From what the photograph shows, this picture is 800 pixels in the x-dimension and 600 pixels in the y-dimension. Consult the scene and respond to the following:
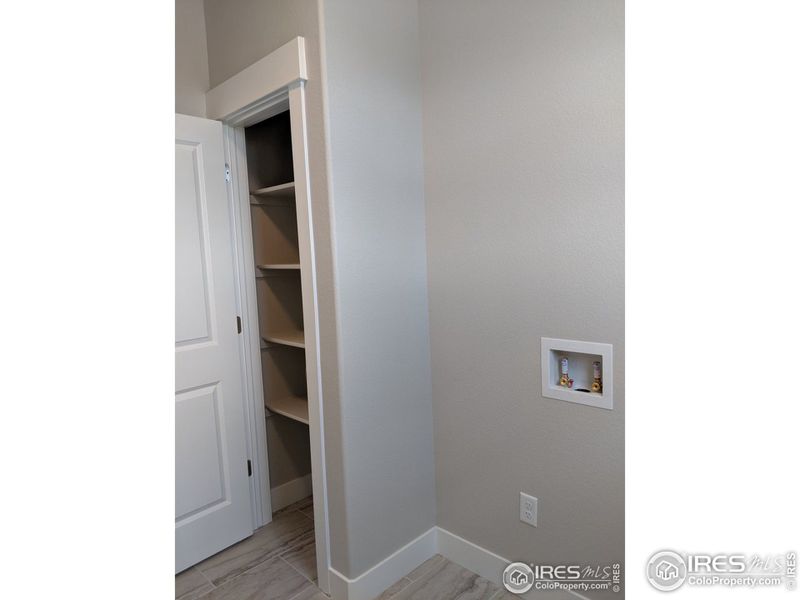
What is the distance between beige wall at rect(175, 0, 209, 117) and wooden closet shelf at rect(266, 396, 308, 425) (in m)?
1.45

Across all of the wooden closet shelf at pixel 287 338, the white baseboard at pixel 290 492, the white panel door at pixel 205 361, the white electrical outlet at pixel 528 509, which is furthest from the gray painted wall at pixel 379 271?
the white baseboard at pixel 290 492

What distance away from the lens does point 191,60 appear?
2234 millimetres

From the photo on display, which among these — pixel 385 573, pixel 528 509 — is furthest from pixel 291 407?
pixel 528 509

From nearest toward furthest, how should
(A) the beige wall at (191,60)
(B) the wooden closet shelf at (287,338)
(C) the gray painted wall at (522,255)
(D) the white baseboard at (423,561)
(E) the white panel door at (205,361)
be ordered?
1. (C) the gray painted wall at (522,255)
2. (D) the white baseboard at (423,561)
3. (E) the white panel door at (205,361)
4. (A) the beige wall at (191,60)
5. (B) the wooden closet shelf at (287,338)

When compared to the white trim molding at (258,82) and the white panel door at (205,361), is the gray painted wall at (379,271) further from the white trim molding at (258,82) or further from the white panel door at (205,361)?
the white panel door at (205,361)

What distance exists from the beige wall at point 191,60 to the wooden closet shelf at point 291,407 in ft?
4.77

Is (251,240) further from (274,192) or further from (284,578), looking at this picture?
(284,578)

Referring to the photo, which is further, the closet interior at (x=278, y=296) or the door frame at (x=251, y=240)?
the closet interior at (x=278, y=296)

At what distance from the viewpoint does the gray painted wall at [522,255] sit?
1549mm

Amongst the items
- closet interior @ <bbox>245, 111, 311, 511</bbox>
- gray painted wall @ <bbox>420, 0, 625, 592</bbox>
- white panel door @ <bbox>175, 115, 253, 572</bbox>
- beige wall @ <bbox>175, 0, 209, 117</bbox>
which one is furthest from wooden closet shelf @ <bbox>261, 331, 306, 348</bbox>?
beige wall @ <bbox>175, 0, 209, 117</bbox>

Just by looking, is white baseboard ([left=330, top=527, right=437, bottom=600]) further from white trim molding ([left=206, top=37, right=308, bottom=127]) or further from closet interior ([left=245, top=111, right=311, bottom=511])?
white trim molding ([left=206, top=37, right=308, bottom=127])

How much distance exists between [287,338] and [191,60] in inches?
53.0
